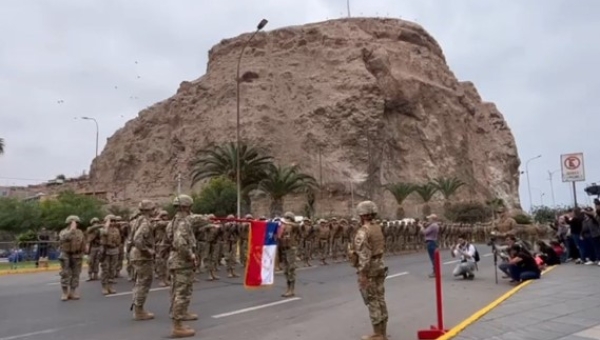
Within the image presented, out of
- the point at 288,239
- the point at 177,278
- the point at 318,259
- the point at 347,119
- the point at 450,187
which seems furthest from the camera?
the point at 347,119

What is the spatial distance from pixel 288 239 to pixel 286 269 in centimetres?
78

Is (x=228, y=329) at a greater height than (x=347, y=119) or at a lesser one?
lesser

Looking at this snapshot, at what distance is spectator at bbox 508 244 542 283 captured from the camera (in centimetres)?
1324

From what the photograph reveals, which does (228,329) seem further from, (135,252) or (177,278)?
(135,252)

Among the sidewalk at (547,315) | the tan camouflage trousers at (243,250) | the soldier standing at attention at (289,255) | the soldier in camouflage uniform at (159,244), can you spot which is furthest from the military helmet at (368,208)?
the tan camouflage trousers at (243,250)

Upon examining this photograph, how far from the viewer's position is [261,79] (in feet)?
276

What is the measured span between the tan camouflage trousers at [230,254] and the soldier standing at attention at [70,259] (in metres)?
5.41

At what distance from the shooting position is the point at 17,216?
142 feet

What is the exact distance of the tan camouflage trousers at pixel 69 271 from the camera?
13078 mm

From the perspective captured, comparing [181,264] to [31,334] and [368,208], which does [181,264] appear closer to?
[31,334]

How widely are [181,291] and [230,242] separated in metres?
9.84

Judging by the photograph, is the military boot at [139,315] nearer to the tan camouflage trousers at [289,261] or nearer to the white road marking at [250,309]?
the white road marking at [250,309]

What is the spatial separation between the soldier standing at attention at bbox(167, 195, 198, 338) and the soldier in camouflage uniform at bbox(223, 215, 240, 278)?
351 inches

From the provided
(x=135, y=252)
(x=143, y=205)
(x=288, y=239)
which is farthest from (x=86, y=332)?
(x=288, y=239)
